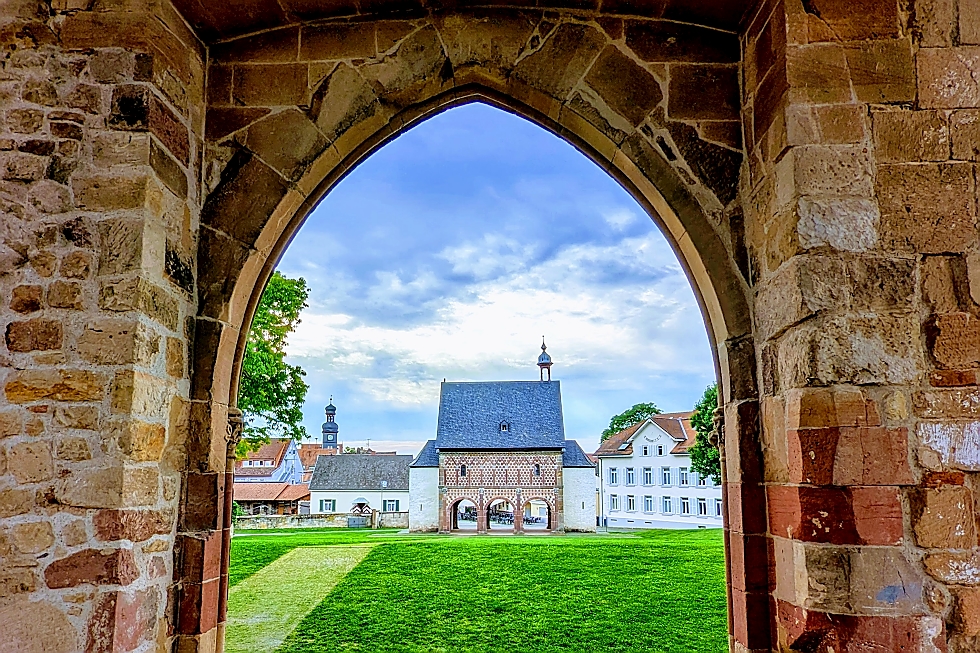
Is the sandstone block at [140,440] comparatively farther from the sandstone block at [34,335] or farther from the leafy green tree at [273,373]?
the leafy green tree at [273,373]

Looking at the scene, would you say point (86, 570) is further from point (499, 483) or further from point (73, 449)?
point (499, 483)

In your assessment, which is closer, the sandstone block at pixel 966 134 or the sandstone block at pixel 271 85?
the sandstone block at pixel 966 134

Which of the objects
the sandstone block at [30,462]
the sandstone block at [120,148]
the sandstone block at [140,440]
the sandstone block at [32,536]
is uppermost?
the sandstone block at [120,148]

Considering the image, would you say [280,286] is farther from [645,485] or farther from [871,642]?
[645,485]

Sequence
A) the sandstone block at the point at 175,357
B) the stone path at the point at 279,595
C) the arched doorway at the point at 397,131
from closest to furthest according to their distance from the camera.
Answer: the sandstone block at the point at 175,357, the arched doorway at the point at 397,131, the stone path at the point at 279,595

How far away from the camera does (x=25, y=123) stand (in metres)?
2.05

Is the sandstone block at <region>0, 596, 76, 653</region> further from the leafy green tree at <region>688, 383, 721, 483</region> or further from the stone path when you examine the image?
the leafy green tree at <region>688, 383, 721, 483</region>

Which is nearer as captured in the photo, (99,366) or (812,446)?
(812,446)

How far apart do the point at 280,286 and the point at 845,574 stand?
21.9 feet

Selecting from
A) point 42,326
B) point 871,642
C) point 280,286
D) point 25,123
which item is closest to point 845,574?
point 871,642

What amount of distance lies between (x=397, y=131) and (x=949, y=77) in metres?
1.73

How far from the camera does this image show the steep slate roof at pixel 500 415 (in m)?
23.4

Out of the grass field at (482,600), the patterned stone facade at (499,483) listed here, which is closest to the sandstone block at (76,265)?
the grass field at (482,600)

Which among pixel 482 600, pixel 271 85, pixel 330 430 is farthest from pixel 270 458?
pixel 271 85
